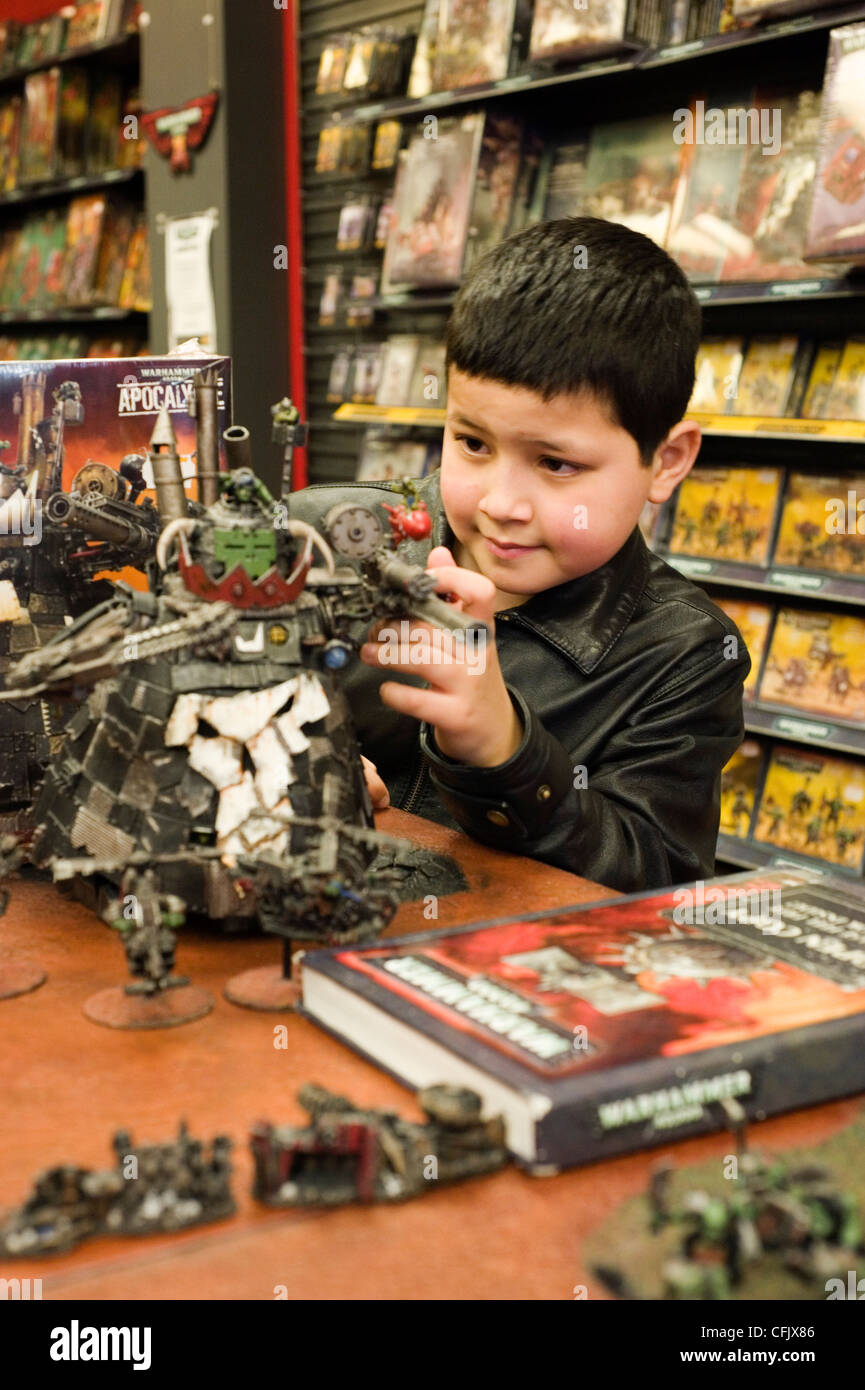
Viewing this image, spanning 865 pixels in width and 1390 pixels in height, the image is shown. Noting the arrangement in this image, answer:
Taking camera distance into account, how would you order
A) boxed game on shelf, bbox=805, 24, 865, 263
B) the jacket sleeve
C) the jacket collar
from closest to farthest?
the jacket sleeve → the jacket collar → boxed game on shelf, bbox=805, 24, 865, 263

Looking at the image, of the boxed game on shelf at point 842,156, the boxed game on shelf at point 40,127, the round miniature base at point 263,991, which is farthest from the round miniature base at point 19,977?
the boxed game on shelf at point 40,127

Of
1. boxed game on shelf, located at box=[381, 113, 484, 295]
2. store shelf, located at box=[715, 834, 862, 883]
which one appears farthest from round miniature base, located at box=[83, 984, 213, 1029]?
boxed game on shelf, located at box=[381, 113, 484, 295]

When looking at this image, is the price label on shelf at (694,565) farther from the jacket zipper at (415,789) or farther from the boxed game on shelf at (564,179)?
the jacket zipper at (415,789)

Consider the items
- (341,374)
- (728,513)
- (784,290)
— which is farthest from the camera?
(341,374)

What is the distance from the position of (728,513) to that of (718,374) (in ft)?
1.10

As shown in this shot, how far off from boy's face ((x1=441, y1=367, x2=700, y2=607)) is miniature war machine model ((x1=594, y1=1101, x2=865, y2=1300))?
3.00 feet

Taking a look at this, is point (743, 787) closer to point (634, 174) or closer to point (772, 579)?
point (772, 579)

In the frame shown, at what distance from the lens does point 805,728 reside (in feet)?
10.1

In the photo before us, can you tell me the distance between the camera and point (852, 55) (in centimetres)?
254

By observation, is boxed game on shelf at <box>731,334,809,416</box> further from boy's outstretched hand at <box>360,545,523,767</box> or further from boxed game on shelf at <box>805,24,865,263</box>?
boy's outstretched hand at <box>360,545,523,767</box>

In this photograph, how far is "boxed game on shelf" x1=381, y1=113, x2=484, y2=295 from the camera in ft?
11.6

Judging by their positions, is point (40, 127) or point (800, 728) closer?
point (800, 728)

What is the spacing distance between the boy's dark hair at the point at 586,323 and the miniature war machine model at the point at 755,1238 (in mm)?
987

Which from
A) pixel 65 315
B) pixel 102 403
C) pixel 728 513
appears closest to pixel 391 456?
pixel 728 513
